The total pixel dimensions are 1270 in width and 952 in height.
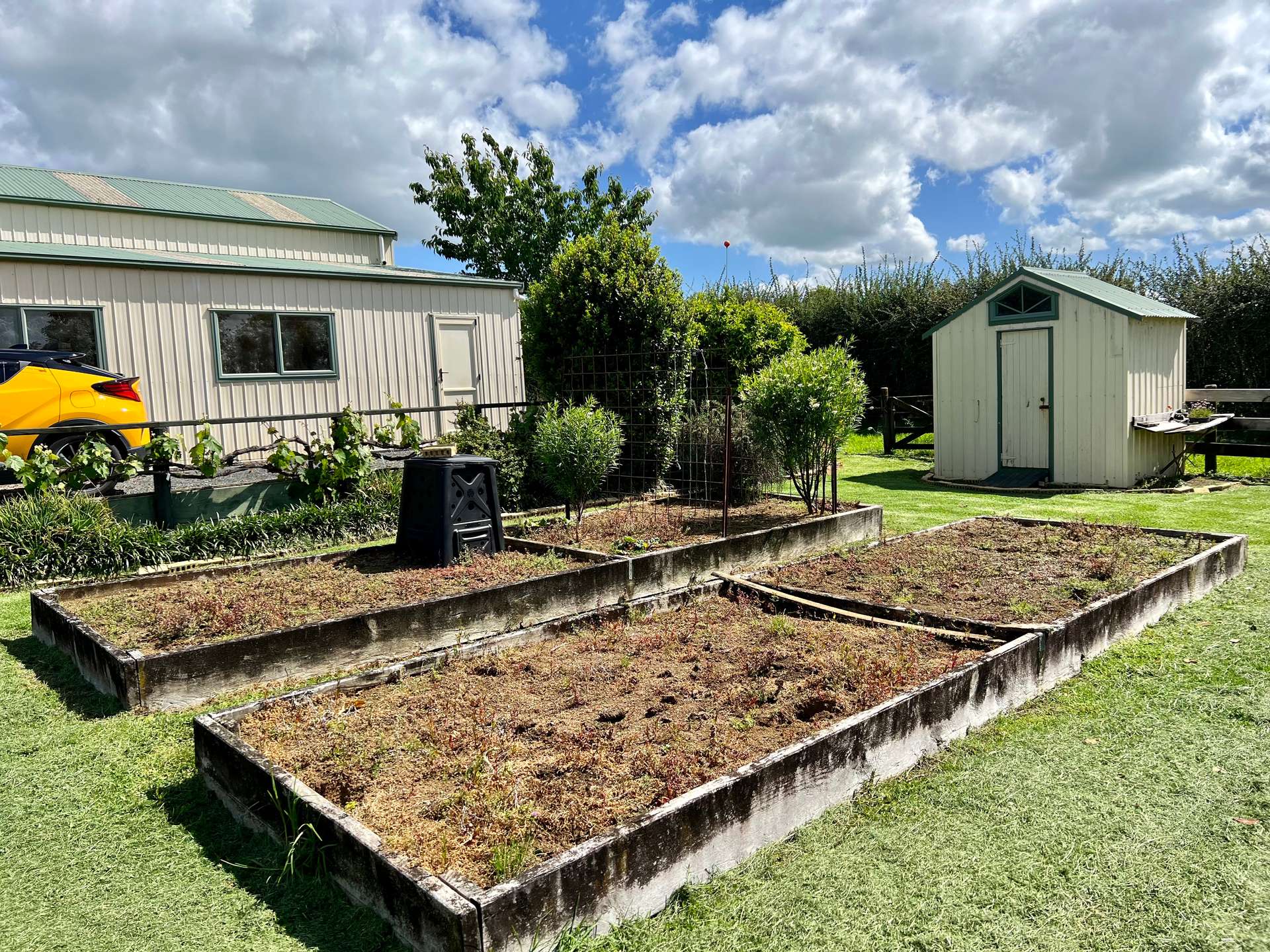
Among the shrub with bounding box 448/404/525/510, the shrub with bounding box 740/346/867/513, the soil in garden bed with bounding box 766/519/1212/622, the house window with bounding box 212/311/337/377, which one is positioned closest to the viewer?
the soil in garden bed with bounding box 766/519/1212/622

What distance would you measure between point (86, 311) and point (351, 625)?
8.61m

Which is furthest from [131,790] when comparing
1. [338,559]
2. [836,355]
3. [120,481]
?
[836,355]

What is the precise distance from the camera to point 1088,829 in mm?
3113

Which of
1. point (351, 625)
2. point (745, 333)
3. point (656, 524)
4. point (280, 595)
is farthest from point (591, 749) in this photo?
point (745, 333)

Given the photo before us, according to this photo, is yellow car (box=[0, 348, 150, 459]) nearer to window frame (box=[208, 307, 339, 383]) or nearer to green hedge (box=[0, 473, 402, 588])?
window frame (box=[208, 307, 339, 383])

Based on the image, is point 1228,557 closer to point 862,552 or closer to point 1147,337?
point 862,552

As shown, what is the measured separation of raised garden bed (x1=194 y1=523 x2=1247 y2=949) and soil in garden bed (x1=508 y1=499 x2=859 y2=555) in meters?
2.20

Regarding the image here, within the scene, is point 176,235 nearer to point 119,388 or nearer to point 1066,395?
point 119,388

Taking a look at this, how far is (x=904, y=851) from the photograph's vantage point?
118 inches

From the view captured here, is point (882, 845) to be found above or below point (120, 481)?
below

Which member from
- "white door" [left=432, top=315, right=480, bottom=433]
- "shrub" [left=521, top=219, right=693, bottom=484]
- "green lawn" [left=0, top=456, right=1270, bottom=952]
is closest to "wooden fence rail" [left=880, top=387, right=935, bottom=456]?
"shrub" [left=521, top=219, right=693, bottom=484]

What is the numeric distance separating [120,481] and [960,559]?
7692mm

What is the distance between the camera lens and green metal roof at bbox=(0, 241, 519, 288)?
1091 cm

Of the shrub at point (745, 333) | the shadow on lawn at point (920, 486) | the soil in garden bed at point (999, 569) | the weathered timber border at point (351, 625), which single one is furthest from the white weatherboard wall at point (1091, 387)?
the weathered timber border at point (351, 625)
